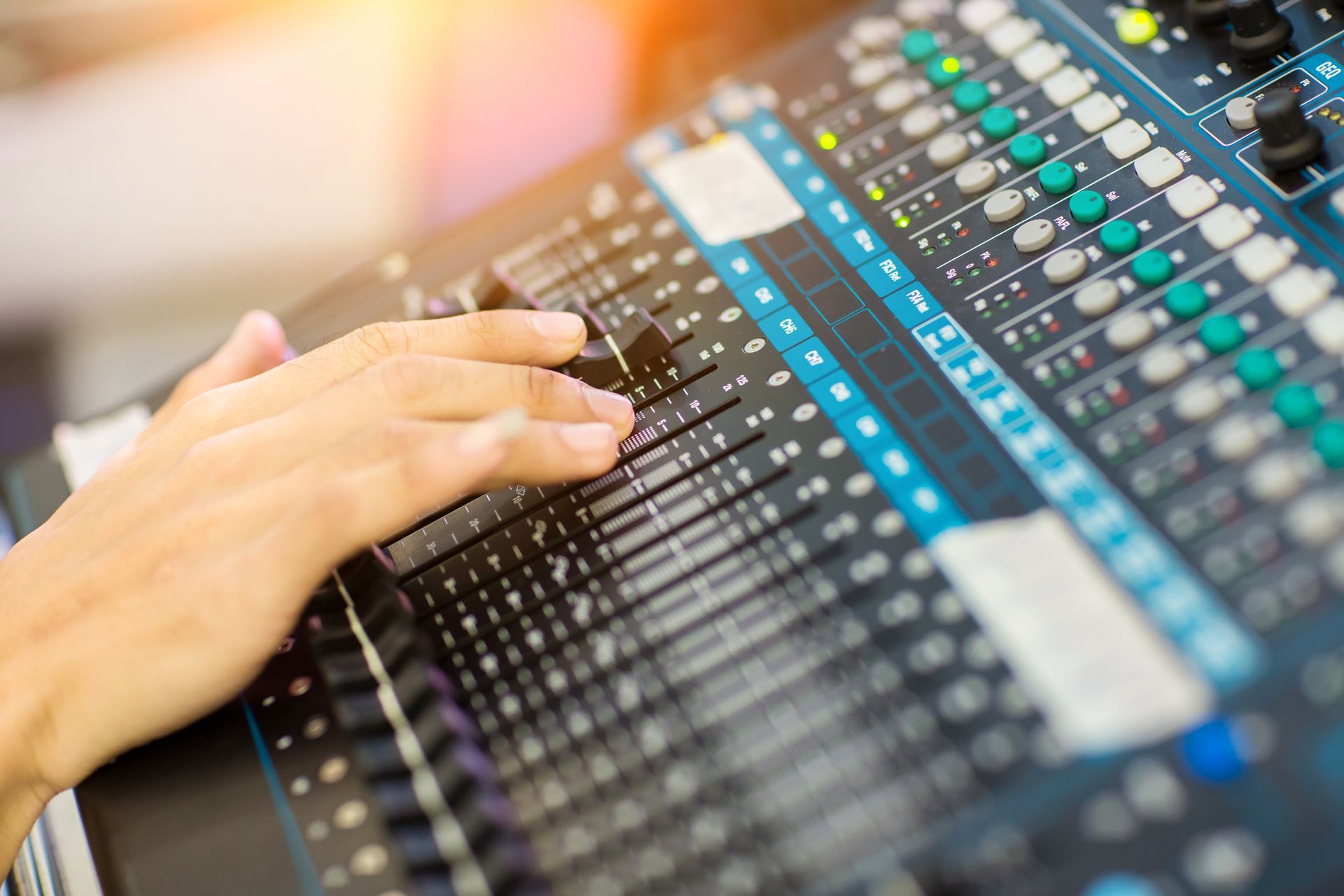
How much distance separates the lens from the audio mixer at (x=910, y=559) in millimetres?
558

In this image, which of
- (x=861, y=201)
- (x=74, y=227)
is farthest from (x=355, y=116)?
(x=861, y=201)

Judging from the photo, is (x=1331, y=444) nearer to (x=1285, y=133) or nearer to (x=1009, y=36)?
(x=1285, y=133)

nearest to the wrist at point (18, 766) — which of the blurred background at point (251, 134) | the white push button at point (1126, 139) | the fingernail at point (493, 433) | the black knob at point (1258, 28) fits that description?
the fingernail at point (493, 433)

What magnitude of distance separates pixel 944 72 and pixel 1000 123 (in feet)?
0.29

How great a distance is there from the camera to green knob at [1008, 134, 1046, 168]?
79 cm

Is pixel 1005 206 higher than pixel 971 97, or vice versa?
pixel 971 97

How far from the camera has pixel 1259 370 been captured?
616 mm

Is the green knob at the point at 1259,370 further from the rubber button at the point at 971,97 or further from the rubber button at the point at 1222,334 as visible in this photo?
the rubber button at the point at 971,97

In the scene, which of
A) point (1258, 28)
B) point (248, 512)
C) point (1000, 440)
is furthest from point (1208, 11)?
point (248, 512)

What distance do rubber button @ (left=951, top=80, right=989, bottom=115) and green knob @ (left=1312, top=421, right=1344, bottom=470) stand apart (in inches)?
14.9

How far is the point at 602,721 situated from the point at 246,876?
0.26 m

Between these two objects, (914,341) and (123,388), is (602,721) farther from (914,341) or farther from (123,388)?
(123,388)

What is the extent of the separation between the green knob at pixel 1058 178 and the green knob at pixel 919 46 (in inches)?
7.3

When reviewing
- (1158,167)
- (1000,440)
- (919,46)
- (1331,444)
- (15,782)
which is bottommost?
(1331,444)
